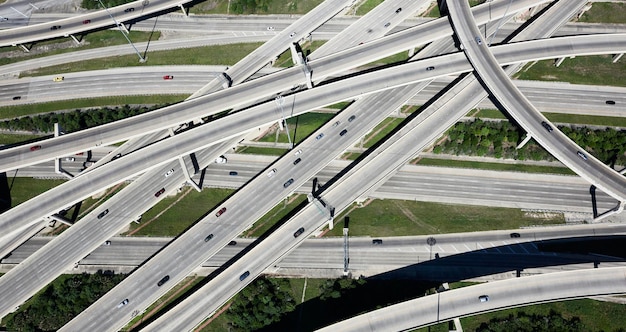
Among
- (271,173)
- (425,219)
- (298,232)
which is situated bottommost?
(298,232)

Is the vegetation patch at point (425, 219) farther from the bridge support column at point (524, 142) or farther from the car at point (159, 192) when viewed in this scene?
the car at point (159, 192)

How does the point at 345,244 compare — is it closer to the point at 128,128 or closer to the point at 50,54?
the point at 128,128

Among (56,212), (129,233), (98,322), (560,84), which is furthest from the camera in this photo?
(560,84)

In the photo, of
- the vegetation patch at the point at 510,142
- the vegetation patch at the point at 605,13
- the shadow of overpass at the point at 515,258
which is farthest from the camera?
the vegetation patch at the point at 605,13

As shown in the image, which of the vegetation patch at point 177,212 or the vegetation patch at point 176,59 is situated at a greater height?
the vegetation patch at point 176,59

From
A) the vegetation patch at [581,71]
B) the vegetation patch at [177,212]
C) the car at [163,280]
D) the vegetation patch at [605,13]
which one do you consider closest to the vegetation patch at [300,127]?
the vegetation patch at [177,212]

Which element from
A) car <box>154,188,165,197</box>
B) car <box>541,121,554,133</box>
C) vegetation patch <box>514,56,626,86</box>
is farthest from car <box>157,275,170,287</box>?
vegetation patch <box>514,56,626,86</box>

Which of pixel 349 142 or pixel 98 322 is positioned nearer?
pixel 98 322

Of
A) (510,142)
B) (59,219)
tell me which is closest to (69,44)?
(59,219)

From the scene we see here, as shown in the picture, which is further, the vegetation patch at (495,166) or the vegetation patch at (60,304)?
the vegetation patch at (495,166)

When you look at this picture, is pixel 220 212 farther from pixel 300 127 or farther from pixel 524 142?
pixel 524 142

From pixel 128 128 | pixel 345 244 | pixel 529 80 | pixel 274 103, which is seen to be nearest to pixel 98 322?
pixel 128 128
